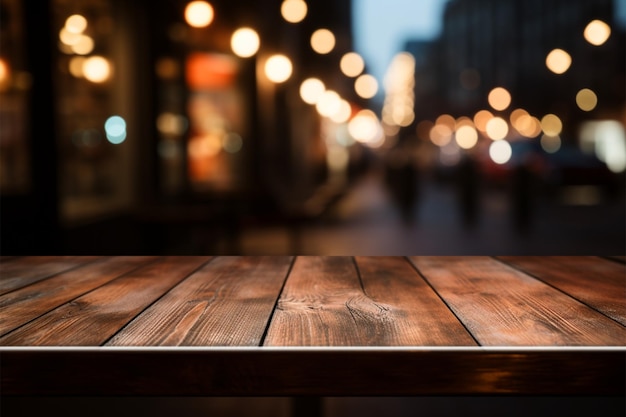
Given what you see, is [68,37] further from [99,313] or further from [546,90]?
[546,90]

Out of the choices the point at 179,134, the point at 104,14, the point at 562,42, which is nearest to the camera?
the point at 104,14

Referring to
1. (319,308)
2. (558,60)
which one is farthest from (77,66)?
(558,60)

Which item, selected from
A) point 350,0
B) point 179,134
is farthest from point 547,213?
point 350,0

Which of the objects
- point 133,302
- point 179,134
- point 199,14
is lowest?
point 133,302

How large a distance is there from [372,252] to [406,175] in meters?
5.01

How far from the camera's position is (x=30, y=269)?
2.31 meters

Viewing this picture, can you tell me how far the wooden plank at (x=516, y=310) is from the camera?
4.56 ft

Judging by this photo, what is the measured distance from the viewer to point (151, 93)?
281 inches

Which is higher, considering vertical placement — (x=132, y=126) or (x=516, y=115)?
(x=516, y=115)

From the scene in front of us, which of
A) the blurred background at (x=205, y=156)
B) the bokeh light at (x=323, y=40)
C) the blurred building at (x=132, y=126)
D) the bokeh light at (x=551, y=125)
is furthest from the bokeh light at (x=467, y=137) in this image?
the bokeh light at (x=323, y=40)

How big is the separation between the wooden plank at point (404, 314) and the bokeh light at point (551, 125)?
113 ft

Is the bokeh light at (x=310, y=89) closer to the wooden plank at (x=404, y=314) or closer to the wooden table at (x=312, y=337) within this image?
the wooden plank at (x=404, y=314)

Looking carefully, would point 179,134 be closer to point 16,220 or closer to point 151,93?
point 151,93

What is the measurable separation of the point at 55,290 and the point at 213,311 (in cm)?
57
